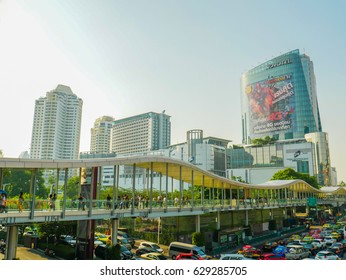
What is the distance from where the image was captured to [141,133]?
152875 millimetres

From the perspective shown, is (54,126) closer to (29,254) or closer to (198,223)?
(29,254)

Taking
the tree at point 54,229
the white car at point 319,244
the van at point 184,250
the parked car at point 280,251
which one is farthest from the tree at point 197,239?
the tree at point 54,229

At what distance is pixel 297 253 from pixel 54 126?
4757 inches

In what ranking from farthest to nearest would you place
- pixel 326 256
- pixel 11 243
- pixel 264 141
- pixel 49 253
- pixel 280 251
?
pixel 264 141 → pixel 280 251 → pixel 49 253 → pixel 326 256 → pixel 11 243

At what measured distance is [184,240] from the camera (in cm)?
2845

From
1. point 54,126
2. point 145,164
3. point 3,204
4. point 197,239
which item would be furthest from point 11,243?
point 54,126

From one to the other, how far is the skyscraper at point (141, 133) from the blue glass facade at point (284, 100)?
4723 centimetres

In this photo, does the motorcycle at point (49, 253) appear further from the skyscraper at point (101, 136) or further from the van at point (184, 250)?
the skyscraper at point (101, 136)

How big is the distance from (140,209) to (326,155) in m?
93.0

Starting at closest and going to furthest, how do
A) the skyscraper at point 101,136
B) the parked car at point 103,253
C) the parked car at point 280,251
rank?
the parked car at point 103,253 < the parked car at point 280,251 < the skyscraper at point 101,136

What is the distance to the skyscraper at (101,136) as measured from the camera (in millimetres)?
172500

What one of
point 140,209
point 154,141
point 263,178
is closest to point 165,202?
point 140,209

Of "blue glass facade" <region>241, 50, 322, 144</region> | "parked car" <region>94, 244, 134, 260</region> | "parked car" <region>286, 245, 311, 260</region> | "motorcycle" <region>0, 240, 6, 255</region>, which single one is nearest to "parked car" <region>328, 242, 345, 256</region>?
"parked car" <region>286, 245, 311, 260</region>

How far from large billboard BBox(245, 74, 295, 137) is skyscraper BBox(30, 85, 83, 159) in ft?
258
